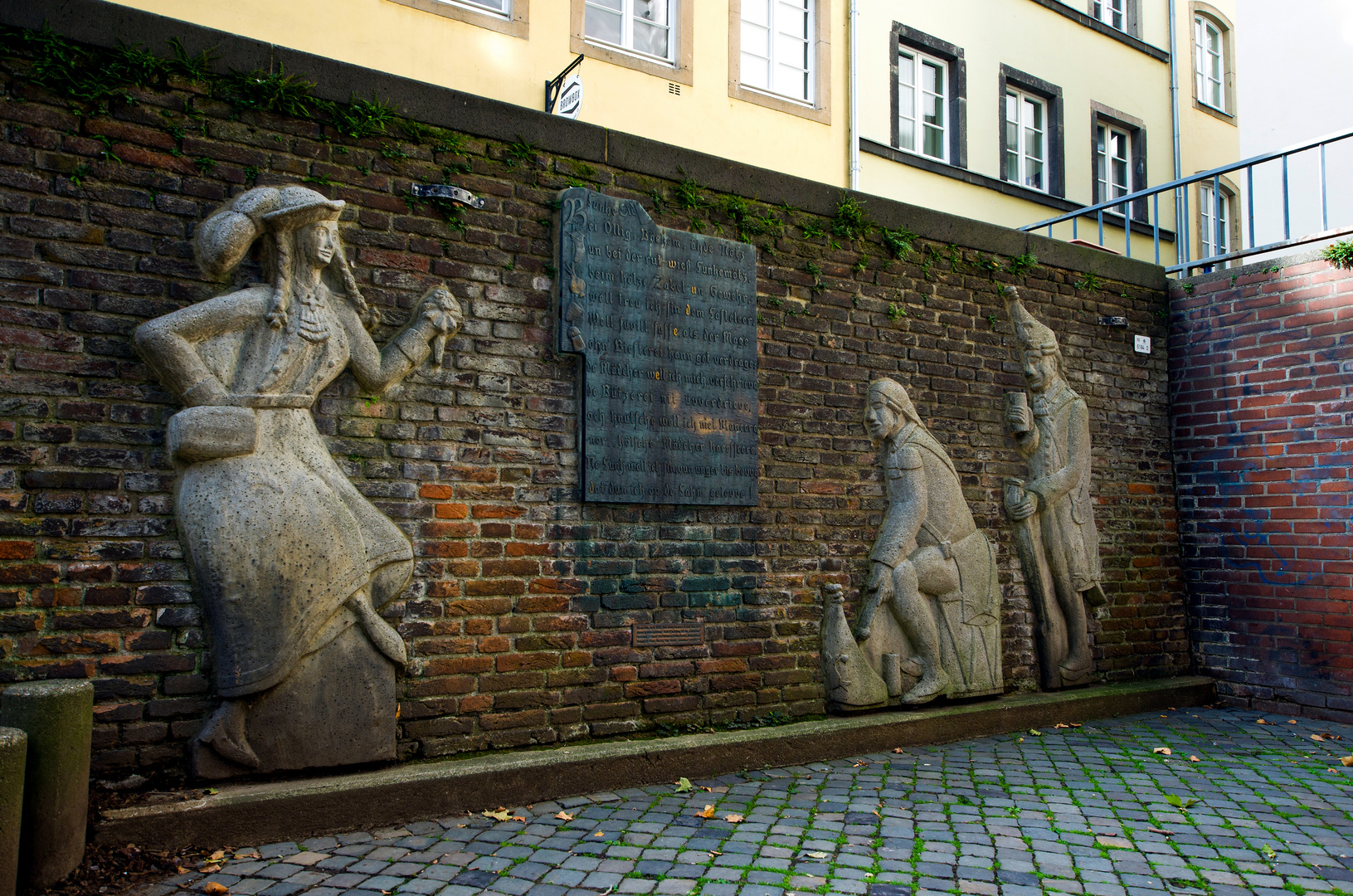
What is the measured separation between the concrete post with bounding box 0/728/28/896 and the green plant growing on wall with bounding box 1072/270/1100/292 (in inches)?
284

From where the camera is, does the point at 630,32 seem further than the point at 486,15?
Yes

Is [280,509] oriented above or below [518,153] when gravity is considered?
below

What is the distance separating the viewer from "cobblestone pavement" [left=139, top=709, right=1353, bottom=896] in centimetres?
352

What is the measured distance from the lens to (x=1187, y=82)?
16.0 metres

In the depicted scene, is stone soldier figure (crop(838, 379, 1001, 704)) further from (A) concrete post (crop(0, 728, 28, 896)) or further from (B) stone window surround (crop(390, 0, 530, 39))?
(B) stone window surround (crop(390, 0, 530, 39))

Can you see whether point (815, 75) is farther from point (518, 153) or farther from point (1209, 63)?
point (1209, 63)

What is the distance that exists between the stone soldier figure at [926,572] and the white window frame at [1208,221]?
12292 mm

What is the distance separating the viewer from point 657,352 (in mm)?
5336

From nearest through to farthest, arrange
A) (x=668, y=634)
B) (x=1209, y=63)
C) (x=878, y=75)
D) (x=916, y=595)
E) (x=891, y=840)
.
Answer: (x=891, y=840) → (x=668, y=634) → (x=916, y=595) → (x=878, y=75) → (x=1209, y=63)

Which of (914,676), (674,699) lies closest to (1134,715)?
(914,676)

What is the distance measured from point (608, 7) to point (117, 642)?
27.8 feet

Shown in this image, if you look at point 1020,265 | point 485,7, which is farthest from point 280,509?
point 485,7

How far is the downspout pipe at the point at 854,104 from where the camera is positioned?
11.7 meters

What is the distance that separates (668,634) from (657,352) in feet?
5.10
